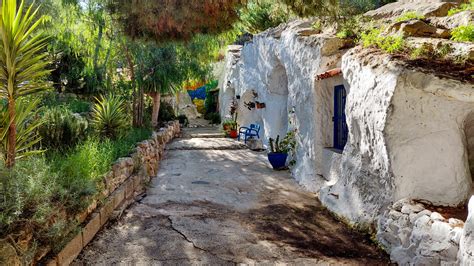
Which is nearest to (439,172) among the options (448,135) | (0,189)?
(448,135)

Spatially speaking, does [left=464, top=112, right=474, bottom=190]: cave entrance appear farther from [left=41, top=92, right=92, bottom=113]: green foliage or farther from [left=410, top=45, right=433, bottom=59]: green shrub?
[left=41, top=92, right=92, bottom=113]: green foliage

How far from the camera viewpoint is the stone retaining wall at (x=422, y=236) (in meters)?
2.81

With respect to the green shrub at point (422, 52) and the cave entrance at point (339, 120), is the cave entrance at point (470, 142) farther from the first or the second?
the cave entrance at point (339, 120)

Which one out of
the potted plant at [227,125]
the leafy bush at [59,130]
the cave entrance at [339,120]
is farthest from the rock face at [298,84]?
the leafy bush at [59,130]

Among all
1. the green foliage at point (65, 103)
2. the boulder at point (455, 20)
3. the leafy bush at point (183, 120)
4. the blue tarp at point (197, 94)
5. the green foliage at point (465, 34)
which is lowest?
the leafy bush at point (183, 120)

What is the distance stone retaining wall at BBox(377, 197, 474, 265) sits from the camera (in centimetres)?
281

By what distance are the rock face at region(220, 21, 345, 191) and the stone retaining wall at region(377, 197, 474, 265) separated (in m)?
2.70

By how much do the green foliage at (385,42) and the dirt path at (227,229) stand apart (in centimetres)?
233

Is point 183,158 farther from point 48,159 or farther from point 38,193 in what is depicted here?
point 38,193

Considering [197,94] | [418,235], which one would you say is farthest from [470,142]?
[197,94]

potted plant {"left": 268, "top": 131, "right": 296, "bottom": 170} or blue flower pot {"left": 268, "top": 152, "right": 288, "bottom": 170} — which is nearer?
potted plant {"left": 268, "top": 131, "right": 296, "bottom": 170}

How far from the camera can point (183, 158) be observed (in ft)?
33.4

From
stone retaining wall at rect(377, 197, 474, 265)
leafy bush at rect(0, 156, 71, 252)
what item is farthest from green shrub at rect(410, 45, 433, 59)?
leafy bush at rect(0, 156, 71, 252)

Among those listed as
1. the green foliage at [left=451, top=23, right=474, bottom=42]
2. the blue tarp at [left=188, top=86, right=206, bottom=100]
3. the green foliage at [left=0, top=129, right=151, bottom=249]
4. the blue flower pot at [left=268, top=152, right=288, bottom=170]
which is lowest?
the blue flower pot at [left=268, top=152, right=288, bottom=170]
